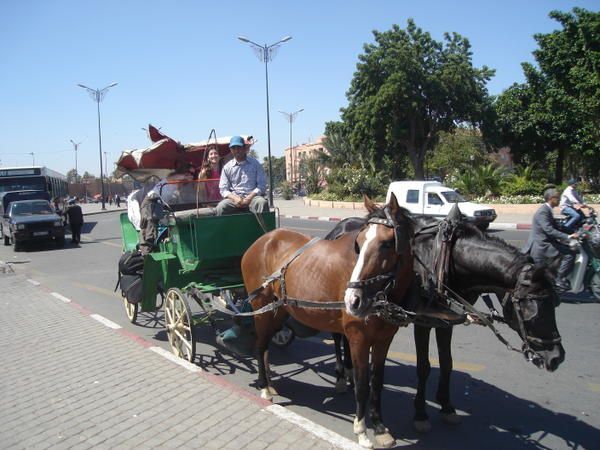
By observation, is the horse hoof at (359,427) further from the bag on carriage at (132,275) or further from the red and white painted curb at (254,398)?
the bag on carriage at (132,275)

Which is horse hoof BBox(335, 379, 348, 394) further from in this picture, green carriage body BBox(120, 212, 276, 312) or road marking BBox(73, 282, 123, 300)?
road marking BBox(73, 282, 123, 300)

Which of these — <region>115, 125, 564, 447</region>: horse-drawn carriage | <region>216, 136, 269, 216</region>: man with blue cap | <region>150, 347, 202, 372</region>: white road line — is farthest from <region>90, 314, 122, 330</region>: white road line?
<region>115, 125, 564, 447</region>: horse-drawn carriage

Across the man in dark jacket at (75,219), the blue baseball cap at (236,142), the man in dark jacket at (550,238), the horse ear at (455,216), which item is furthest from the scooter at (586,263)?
the man in dark jacket at (75,219)

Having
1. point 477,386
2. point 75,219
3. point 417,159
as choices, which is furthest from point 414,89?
point 477,386

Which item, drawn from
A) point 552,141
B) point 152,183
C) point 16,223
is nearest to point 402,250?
point 152,183

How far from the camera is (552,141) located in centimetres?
2764

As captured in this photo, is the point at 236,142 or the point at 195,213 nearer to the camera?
the point at 236,142

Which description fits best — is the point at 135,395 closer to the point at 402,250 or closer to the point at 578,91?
the point at 402,250

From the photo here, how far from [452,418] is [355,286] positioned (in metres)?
1.67

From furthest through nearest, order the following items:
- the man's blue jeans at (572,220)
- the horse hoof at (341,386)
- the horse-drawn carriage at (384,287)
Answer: the man's blue jeans at (572,220)
the horse hoof at (341,386)
the horse-drawn carriage at (384,287)

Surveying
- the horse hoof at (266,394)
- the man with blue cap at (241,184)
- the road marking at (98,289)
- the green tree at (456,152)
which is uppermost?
the green tree at (456,152)

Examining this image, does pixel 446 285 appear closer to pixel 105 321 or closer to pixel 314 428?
pixel 314 428

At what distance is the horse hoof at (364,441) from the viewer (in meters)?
3.56

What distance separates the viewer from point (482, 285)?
11.4 ft
